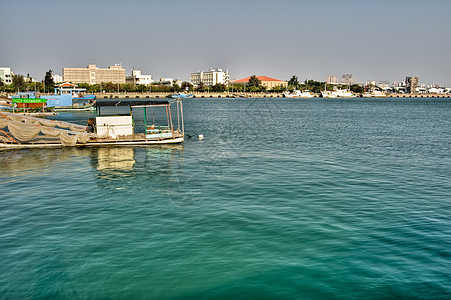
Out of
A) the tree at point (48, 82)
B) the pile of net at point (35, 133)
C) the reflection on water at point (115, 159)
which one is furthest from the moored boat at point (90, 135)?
the tree at point (48, 82)

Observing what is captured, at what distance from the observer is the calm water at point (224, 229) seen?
12125 millimetres

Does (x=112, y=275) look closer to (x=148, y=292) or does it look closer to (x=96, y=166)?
(x=148, y=292)

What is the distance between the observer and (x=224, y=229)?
1666cm

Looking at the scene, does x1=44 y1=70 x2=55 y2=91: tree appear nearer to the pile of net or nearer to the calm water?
the pile of net

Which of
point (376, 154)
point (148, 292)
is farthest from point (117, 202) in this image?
point (376, 154)

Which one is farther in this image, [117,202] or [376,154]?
[376,154]

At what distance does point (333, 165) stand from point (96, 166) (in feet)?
65.3

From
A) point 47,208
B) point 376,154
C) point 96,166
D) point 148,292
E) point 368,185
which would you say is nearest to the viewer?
point 148,292

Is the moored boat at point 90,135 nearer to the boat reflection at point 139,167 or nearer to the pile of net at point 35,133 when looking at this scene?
the pile of net at point 35,133

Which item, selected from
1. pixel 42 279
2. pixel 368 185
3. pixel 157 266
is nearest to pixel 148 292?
pixel 157 266

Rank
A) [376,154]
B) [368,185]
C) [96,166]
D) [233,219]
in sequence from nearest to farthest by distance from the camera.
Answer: [233,219] < [368,185] < [96,166] < [376,154]

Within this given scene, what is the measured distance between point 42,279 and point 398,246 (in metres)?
13.4

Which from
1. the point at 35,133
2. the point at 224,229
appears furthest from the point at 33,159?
the point at 224,229

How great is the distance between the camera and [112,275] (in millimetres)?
12617
